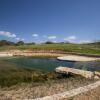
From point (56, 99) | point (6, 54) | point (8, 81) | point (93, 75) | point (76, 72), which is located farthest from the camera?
point (6, 54)

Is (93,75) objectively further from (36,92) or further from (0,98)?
(0,98)

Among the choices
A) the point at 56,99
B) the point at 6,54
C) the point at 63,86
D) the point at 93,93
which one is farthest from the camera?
the point at 6,54

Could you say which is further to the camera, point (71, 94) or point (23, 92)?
point (23, 92)

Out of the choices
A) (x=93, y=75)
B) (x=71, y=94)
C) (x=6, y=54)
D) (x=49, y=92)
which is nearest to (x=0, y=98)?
(x=49, y=92)

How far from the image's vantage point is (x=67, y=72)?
25.8 meters

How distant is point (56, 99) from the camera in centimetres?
1191

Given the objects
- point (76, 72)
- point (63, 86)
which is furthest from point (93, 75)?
point (63, 86)

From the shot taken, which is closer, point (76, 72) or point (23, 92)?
point (23, 92)

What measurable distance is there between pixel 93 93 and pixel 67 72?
40.5 feet

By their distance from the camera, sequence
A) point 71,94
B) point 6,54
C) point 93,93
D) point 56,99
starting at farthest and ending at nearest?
point 6,54, point 93,93, point 71,94, point 56,99

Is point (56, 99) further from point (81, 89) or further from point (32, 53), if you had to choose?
point (32, 53)

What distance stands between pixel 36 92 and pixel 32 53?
55943mm

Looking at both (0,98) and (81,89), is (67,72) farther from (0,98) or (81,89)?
(0,98)

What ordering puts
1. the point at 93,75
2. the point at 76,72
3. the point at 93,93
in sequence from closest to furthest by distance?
the point at 93,93 < the point at 93,75 < the point at 76,72
